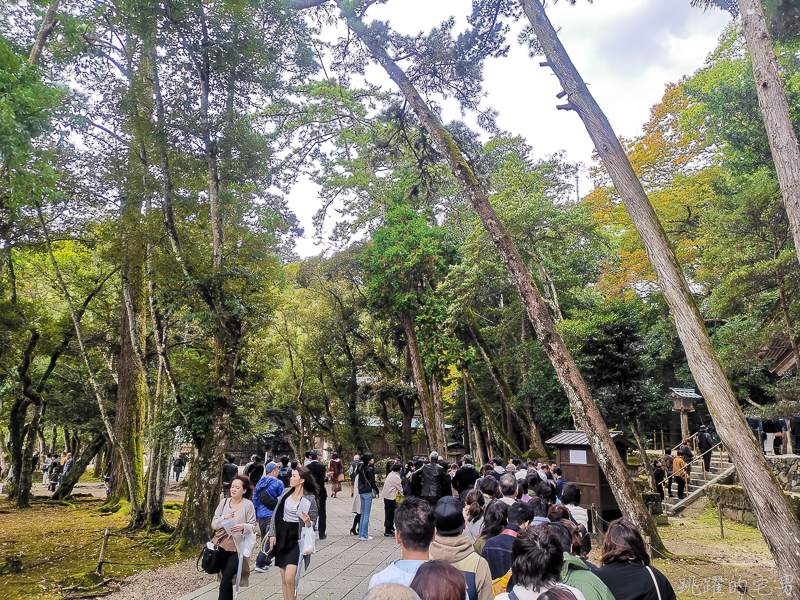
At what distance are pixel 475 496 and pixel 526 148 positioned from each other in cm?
2504

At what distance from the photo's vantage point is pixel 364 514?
Answer: 916 cm

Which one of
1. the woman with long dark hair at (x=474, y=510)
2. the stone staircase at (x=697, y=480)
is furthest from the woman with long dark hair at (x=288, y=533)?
the stone staircase at (x=697, y=480)

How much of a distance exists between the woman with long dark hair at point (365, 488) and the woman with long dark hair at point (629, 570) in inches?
241

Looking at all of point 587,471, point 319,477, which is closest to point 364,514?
point 319,477

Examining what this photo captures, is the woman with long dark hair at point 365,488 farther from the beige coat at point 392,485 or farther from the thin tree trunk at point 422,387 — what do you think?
the thin tree trunk at point 422,387

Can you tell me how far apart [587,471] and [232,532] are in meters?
7.42

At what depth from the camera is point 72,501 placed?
16391 mm

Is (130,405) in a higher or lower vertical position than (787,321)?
lower

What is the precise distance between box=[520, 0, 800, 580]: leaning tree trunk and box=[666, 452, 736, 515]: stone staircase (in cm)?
899

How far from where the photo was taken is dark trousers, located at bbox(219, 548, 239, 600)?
4605 mm

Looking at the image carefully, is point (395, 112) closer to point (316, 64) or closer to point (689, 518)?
point (316, 64)

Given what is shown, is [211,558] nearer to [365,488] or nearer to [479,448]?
[365,488]

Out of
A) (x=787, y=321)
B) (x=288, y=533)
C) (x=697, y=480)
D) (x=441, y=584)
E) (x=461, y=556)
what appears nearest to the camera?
(x=441, y=584)

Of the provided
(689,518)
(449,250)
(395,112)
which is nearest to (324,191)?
(449,250)
